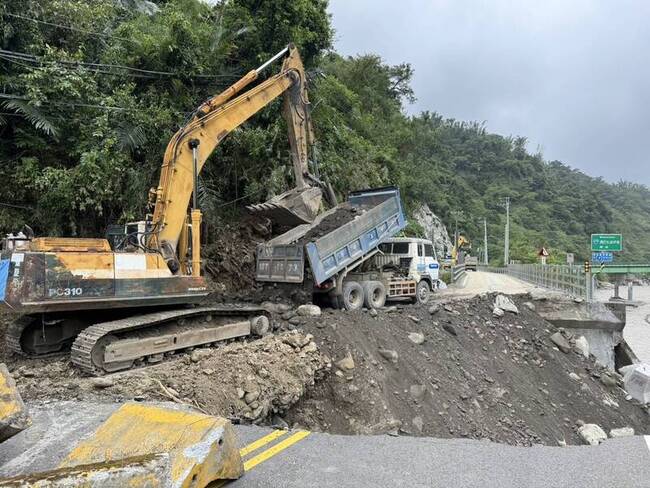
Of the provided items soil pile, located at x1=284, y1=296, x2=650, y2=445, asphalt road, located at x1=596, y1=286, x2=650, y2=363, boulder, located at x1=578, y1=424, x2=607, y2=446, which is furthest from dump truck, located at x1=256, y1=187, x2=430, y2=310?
asphalt road, located at x1=596, y1=286, x2=650, y2=363

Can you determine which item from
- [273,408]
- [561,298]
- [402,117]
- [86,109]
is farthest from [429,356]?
[402,117]

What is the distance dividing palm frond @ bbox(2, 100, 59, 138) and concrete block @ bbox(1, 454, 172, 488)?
35.1 feet

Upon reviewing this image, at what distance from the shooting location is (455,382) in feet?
28.7

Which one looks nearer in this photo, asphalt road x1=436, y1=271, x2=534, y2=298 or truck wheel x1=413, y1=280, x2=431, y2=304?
truck wheel x1=413, y1=280, x2=431, y2=304

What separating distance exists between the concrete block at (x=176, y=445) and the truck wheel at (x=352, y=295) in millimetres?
7572

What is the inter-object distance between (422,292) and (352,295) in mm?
3635

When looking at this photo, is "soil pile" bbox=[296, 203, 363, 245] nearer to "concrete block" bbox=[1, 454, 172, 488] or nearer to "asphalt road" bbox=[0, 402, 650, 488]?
"asphalt road" bbox=[0, 402, 650, 488]

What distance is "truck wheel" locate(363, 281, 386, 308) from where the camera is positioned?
39.2 feet

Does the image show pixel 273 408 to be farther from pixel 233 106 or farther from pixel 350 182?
pixel 350 182

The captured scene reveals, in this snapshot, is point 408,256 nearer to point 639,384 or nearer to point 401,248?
point 401,248

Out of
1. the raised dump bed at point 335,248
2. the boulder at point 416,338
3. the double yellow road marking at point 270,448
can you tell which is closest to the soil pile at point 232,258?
the raised dump bed at point 335,248

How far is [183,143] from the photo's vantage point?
337 inches

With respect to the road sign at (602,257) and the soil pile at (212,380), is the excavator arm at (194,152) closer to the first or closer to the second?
the soil pile at (212,380)

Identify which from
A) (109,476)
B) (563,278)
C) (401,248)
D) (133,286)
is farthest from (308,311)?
(563,278)
